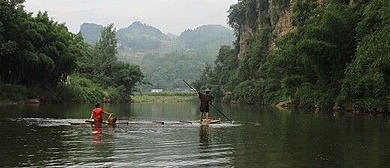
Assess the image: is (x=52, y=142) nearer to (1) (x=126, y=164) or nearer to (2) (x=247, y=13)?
(1) (x=126, y=164)

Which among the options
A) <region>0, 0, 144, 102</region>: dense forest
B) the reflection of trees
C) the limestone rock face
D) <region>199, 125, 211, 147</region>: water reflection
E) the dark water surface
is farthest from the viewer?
the limestone rock face

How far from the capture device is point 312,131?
57.9ft

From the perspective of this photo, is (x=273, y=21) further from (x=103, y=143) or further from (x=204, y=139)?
(x=103, y=143)

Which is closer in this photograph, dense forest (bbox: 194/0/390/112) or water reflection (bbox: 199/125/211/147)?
water reflection (bbox: 199/125/211/147)

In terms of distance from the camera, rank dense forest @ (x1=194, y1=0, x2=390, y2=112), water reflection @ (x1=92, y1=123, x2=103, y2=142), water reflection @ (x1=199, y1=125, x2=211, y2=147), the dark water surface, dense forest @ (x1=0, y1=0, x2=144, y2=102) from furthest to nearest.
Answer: dense forest @ (x1=0, y1=0, x2=144, y2=102)
dense forest @ (x1=194, y1=0, x2=390, y2=112)
water reflection @ (x1=92, y1=123, x2=103, y2=142)
water reflection @ (x1=199, y1=125, x2=211, y2=147)
the dark water surface

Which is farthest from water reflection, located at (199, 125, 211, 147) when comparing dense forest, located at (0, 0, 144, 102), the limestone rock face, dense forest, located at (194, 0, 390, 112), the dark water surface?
the limestone rock face

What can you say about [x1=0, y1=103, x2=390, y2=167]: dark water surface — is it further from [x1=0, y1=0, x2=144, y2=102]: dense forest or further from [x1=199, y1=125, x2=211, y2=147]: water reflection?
[x1=0, y1=0, x2=144, y2=102]: dense forest

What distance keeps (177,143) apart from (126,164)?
12.8ft

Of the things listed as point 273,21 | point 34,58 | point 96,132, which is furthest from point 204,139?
point 273,21

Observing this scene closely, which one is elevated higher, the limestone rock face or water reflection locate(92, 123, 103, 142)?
the limestone rock face

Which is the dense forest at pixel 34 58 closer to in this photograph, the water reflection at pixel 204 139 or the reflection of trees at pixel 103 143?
the reflection of trees at pixel 103 143

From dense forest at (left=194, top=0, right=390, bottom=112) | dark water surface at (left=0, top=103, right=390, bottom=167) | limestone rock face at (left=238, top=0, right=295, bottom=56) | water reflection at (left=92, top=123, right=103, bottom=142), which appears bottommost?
dark water surface at (left=0, top=103, right=390, bottom=167)

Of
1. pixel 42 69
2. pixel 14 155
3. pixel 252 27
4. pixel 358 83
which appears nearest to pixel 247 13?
pixel 252 27

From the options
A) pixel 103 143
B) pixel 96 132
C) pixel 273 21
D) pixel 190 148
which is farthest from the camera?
pixel 273 21
